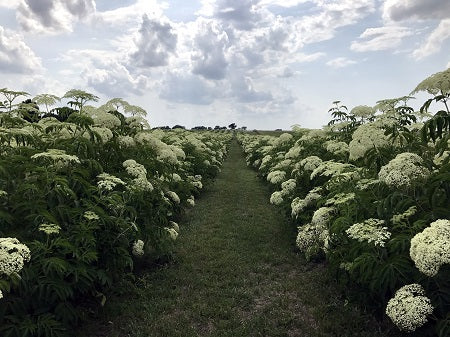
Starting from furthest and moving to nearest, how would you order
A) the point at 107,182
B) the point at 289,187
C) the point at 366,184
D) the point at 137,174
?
the point at 289,187 < the point at 137,174 < the point at 107,182 < the point at 366,184

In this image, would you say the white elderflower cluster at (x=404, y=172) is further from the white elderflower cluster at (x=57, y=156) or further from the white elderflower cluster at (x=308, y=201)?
the white elderflower cluster at (x=57, y=156)

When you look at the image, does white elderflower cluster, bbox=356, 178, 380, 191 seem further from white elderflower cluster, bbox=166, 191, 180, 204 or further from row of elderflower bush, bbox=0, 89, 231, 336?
white elderflower cluster, bbox=166, 191, 180, 204

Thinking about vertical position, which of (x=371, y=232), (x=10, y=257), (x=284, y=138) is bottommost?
(x=371, y=232)

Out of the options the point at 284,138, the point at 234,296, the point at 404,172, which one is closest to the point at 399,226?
the point at 404,172

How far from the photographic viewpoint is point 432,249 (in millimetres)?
4180

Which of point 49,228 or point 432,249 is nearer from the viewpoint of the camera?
point 432,249

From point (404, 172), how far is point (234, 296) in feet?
13.6

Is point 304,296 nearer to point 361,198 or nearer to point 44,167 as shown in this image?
point 361,198

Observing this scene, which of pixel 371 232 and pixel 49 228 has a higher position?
pixel 49 228

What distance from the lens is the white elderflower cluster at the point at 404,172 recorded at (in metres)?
5.24

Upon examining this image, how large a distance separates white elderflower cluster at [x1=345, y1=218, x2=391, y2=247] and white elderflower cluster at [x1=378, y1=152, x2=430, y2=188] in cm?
58

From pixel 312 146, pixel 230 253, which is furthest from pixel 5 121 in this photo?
pixel 312 146

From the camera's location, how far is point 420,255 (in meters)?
4.25

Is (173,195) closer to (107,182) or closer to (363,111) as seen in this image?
(107,182)
